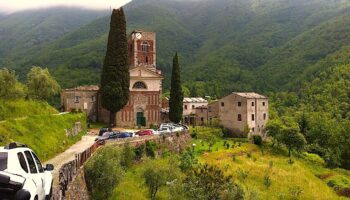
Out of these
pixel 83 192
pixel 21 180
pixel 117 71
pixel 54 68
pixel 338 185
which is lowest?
pixel 338 185

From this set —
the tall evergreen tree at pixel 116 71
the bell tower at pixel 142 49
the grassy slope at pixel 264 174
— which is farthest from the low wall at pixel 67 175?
the bell tower at pixel 142 49

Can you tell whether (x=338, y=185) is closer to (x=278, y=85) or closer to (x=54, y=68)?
(x=278, y=85)

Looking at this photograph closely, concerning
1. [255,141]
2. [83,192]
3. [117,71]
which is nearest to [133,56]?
[117,71]

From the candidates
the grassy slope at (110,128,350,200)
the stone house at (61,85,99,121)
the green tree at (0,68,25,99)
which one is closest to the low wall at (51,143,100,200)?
the grassy slope at (110,128,350,200)

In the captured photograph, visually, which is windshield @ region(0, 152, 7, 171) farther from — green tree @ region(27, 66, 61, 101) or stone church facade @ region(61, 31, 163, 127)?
stone church facade @ region(61, 31, 163, 127)

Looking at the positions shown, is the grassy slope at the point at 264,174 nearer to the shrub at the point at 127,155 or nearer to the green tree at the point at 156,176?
the shrub at the point at 127,155

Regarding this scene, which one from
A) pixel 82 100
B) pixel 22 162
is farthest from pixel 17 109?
pixel 82 100
